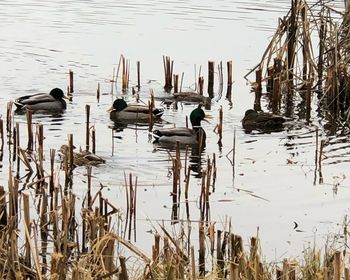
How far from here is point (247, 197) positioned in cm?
1166

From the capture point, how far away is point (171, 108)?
18.3 metres

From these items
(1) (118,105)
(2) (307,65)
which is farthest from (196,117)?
(2) (307,65)

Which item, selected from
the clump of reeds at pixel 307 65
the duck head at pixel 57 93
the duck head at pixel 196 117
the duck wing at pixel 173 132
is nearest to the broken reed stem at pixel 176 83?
the clump of reeds at pixel 307 65

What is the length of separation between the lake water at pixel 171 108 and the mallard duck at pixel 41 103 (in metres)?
0.18

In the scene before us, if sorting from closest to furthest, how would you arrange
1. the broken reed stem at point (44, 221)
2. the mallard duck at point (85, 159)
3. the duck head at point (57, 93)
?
the broken reed stem at point (44, 221), the mallard duck at point (85, 159), the duck head at point (57, 93)

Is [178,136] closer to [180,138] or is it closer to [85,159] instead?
[180,138]

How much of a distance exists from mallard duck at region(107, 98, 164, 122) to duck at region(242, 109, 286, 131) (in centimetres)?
159

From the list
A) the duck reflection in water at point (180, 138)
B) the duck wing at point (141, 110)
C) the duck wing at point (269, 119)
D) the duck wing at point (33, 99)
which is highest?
the duck wing at point (33, 99)

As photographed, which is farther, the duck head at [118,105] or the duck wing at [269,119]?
the duck head at [118,105]

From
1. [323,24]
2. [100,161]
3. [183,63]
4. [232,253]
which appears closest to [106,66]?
[183,63]

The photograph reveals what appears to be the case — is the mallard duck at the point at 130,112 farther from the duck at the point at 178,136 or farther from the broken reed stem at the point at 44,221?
the broken reed stem at the point at 44,221

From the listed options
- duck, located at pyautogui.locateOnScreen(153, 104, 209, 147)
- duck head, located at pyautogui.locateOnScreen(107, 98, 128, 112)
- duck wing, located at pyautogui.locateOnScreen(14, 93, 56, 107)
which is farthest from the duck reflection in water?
duck wing, located at pyautogui.locateOnScreen(14, 93, 56, 107)

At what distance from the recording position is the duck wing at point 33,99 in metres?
17.2

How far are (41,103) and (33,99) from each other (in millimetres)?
168
